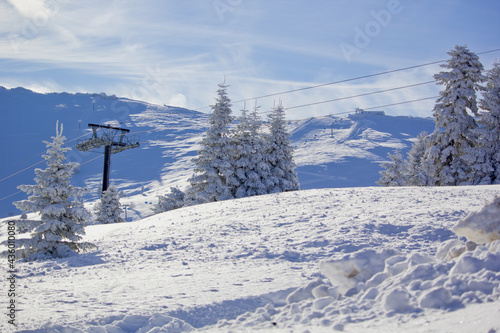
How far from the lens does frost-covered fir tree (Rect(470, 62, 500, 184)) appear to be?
81.9 ft

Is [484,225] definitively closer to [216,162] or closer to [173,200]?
[216,162]

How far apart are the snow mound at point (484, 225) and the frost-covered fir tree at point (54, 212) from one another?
1216 cm

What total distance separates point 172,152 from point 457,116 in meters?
133

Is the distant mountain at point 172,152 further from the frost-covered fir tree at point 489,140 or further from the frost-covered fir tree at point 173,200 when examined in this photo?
the frost-covered fir tree at point 489,140

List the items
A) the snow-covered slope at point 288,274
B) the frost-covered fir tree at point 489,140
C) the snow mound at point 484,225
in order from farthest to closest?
the frost-covered fir tree at point 489,140 → the snow mound at point 484,225 → the snow-covered slope at point 288,274

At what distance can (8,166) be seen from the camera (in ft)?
457

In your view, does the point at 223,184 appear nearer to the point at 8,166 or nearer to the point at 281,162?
the point at 281,162

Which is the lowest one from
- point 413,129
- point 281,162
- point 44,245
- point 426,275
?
point 44,245

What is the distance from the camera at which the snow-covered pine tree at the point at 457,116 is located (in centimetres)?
2528

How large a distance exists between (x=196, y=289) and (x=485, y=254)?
5.22 metres

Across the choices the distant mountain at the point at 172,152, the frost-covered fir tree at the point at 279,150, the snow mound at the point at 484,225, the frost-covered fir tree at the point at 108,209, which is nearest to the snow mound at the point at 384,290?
the snow mound at the point at 484,225

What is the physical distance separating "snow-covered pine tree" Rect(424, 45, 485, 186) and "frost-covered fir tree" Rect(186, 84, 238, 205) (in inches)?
544

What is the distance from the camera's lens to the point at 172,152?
151 m

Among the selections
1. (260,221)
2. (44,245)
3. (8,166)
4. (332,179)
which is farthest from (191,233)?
(8,166)
